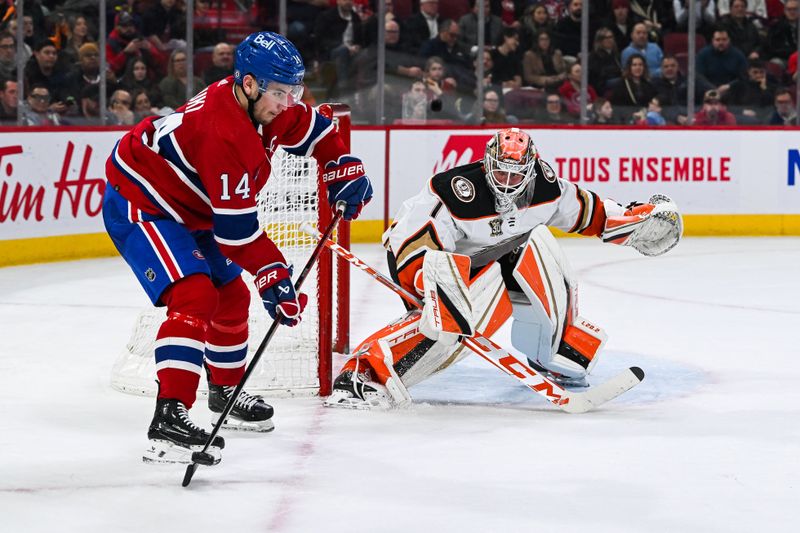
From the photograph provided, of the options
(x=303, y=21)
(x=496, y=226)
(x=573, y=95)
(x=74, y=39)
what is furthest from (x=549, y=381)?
(x=573, y=95)

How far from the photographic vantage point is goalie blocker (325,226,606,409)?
3756mm

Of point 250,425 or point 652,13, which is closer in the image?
point 250,425

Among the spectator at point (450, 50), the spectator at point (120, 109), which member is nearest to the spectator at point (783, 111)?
the spectator at point (450, 50)

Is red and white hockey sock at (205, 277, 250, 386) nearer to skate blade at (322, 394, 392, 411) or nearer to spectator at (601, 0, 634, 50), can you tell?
skate blade at (322, 394, 392, 411)

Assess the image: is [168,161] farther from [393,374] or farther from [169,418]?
[393,374]

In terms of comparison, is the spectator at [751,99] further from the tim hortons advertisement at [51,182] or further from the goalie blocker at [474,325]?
the goalie blocker at [474,325]

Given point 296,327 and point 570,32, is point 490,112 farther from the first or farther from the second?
point 296,327

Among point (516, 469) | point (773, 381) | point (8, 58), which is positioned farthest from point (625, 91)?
point (516, 469)

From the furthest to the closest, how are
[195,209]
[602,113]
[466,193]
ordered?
1. [602,113]
2. [466,193]
3. [195,209]

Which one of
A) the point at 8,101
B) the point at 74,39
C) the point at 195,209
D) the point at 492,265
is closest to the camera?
the point at 195,209

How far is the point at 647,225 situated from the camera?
416 cm

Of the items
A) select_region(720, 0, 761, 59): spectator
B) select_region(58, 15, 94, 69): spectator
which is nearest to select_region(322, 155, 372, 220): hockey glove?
select_region(58, 15, 94, 69): spectator

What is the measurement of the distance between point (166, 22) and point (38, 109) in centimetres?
107

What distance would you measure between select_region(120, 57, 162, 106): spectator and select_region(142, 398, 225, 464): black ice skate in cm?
513
